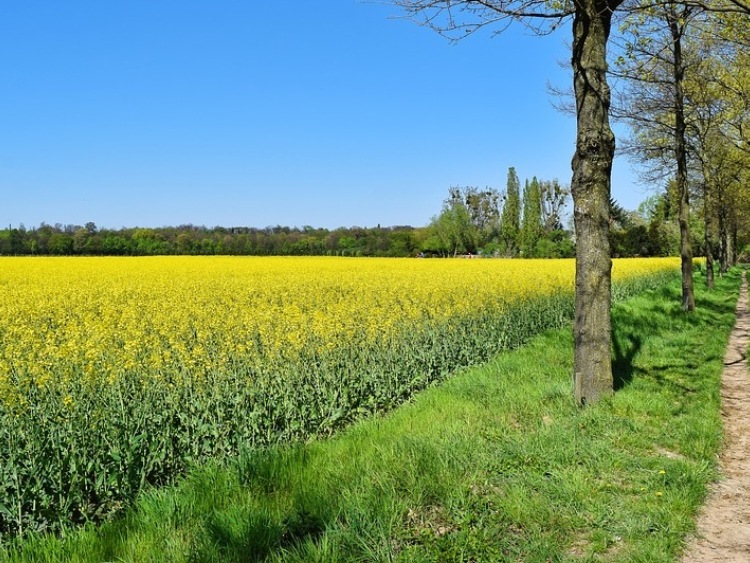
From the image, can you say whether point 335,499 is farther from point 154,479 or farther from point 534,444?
point 534,444

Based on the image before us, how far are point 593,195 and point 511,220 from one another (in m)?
81.2

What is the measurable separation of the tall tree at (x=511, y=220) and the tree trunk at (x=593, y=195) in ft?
254

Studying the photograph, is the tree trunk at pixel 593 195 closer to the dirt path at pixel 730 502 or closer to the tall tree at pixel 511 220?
the dirt path at pixel 730 502

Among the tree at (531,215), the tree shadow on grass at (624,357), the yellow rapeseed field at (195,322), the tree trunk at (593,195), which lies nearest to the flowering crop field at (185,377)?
the yellow rapeseed field at (195,322)

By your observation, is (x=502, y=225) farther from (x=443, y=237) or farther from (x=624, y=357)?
(x=624, y=357)

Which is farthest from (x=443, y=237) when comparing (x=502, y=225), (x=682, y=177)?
(x=682, y=177)

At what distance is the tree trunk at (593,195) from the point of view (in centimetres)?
622

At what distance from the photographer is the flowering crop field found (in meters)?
3.99

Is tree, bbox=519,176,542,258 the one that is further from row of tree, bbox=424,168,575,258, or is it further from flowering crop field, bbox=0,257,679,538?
flowering crop field, bbox=0,257,679,538

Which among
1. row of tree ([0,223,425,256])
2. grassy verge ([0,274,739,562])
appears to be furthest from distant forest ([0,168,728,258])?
grassy verge ([0,274,739,562])

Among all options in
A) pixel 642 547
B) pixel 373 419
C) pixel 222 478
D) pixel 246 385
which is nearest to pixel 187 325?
pixel 246 385

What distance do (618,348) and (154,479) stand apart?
26.7ft

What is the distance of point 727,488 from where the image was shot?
14.1 feet

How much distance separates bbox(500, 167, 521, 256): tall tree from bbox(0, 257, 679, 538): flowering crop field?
72330 millimetres
